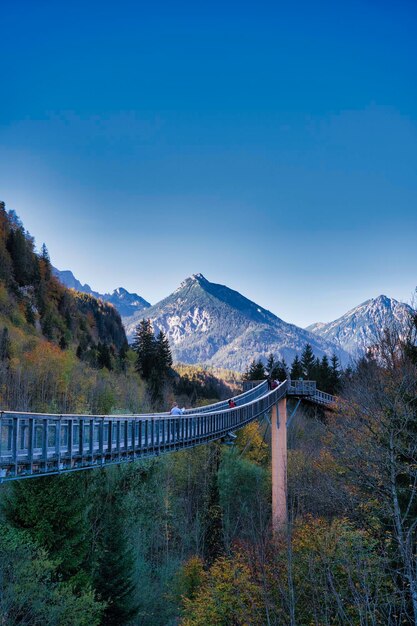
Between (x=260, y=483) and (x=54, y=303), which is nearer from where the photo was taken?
(x=260, y=483)

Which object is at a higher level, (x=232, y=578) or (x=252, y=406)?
(x=252, y=406)

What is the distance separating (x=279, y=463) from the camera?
168ft

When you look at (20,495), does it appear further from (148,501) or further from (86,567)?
(148,501)

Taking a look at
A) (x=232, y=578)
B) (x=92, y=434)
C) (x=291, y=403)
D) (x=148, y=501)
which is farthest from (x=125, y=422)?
(x=291, y=403)

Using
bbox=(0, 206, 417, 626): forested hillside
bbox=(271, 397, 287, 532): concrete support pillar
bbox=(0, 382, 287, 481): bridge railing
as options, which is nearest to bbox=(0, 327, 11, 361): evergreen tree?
bbox=(0, 206, 417, 626): forested hillside

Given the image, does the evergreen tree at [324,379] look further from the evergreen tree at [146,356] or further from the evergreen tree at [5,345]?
the evergreen tree at [5,345]

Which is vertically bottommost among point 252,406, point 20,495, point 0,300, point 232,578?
point 232,578

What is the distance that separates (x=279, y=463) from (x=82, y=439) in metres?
33.3

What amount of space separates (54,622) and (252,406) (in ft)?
66.2

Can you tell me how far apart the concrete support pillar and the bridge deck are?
1710 cm

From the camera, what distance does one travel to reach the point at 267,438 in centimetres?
7556

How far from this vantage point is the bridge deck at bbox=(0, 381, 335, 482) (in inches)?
Result: 656

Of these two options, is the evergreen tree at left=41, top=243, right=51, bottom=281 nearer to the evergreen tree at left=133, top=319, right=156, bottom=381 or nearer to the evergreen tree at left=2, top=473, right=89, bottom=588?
the evergreen tree at left=133, top=319, right=156, bottom=381

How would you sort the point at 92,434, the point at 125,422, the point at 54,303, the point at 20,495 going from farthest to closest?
Answer: 1. the point at 54,303
2. the point at 20,495
3. the point at 125,422
4. the point at 92,434
